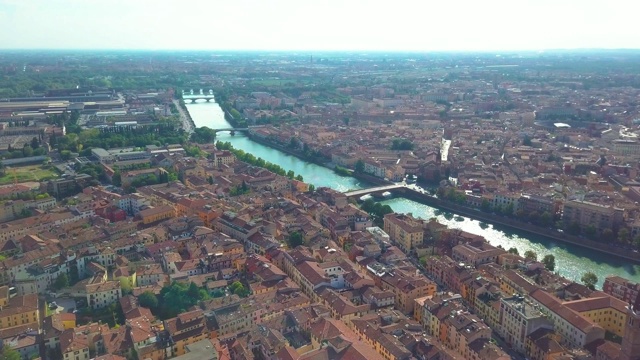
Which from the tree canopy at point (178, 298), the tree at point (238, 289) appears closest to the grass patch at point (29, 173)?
the tree canopy at point (178, 298)

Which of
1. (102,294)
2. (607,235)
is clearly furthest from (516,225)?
(102,294)

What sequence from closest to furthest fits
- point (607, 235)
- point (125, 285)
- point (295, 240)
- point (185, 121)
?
point (125, 285) → point (295, 240) → point (607, 235) → point (185, 121)

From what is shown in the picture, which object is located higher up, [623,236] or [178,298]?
[178,298]

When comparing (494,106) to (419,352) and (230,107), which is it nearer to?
(230,107)

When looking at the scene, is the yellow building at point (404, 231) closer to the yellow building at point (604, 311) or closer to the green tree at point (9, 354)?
the yellow building at point (604, 311)

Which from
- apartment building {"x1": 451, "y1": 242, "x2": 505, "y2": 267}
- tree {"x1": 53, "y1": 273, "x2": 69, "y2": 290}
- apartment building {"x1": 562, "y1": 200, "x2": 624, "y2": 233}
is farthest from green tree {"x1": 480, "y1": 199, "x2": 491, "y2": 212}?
tree {"x1": 53, "y1": 273, "x2": 69, "y2": 290}

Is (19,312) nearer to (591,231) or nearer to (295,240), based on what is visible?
(295,240)
